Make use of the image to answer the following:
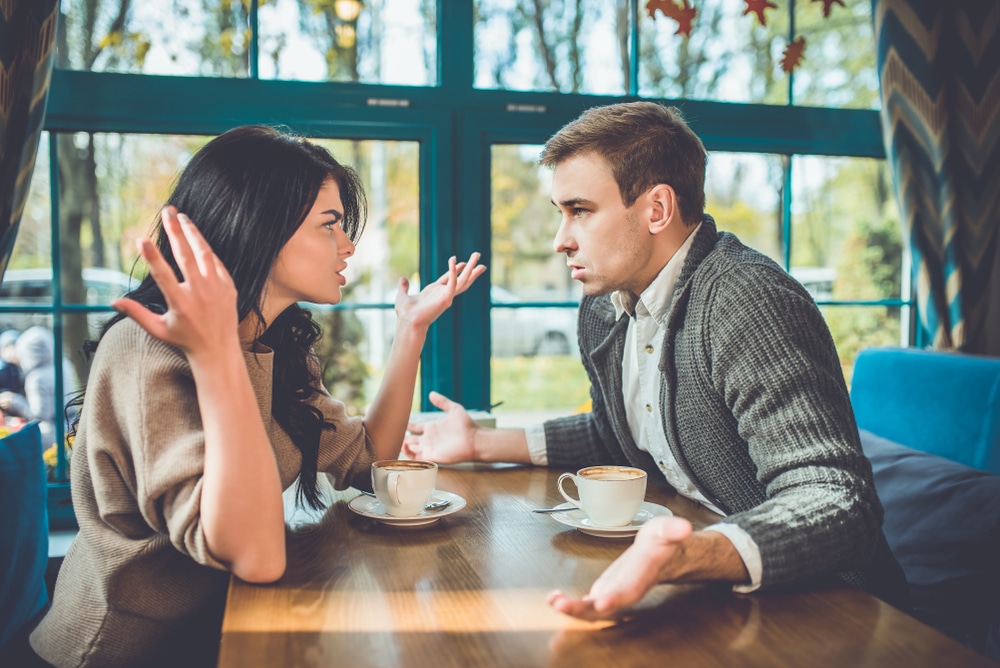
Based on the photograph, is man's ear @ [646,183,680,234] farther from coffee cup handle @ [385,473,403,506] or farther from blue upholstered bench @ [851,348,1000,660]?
blue upholstered bench @ [851,348,1000,660]

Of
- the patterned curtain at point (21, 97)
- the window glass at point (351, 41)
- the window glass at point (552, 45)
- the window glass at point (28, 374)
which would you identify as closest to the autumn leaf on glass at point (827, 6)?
the window glass at point (552, 45)

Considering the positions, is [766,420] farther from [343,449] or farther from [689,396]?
[343,449]

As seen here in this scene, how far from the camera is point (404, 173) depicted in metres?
2.32

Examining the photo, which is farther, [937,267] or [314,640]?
[937,267]

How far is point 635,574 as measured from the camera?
2.84ft

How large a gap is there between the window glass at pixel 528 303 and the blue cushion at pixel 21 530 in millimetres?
1208

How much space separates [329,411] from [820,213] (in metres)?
1.83

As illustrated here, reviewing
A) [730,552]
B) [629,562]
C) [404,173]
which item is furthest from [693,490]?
[404,173]

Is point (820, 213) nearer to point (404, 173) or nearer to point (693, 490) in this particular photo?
point (404, 173)

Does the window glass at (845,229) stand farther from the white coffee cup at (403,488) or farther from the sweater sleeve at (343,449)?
the white coffee cup at (403,488)

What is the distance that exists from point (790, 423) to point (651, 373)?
43 cm

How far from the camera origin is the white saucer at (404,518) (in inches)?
48.1

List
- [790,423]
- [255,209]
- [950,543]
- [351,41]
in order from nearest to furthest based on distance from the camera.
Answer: [790,423], [255,209], [950,543], [351,41]

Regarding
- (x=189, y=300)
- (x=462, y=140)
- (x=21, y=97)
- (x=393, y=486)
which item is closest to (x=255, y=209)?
(x=189, y=300)
